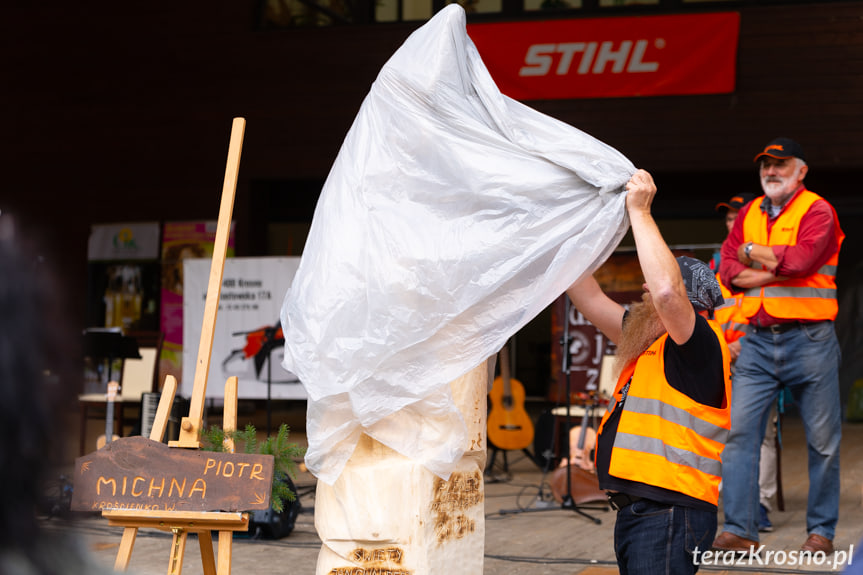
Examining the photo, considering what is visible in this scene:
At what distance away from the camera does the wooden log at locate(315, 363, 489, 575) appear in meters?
2.97

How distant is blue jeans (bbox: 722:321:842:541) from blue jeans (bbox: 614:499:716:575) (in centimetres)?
231

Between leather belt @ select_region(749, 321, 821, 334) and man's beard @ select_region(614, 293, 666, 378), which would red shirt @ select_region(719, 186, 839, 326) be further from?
man's beard @ select_region(614, 293, 666, 378)

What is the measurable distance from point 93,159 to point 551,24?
646 cm

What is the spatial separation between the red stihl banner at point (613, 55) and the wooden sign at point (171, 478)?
881 cm

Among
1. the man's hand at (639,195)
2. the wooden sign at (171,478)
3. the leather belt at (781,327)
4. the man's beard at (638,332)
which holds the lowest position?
the wooden sign at (171,478)

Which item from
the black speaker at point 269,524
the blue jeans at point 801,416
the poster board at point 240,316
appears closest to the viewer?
A: the blue jeans at point 801,416

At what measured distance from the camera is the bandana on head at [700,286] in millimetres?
2922

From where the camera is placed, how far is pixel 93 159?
13117 mm

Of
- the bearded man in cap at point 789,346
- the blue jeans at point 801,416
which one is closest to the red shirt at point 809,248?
the bearded man in cap at point 789,346

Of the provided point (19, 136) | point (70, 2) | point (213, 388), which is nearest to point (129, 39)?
point (70, 2)

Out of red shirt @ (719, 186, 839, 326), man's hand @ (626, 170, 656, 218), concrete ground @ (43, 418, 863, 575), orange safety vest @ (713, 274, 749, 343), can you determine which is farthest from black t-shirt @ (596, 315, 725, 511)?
orange safety vest @ (713, 274, 749, 343)

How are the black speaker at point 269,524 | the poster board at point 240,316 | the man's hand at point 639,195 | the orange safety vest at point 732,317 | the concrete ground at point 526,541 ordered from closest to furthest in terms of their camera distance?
the man's hand at point 639,195
the concrete ground at point 526,541
the orange safety vest at point 732,317
the black speaker at point 269,524
the poster board at point 240,316

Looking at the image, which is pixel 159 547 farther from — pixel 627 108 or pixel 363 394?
pixel 627 108

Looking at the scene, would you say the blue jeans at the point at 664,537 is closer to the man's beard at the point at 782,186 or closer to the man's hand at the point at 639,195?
the man's hand at the point at 639,195
